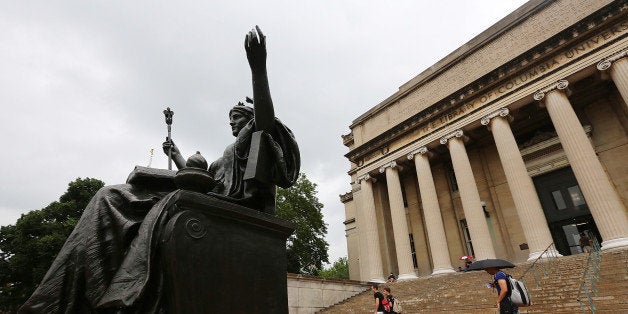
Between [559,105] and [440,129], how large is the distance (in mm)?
6283

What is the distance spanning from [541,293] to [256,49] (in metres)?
10.8

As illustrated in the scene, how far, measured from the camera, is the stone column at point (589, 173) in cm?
1320

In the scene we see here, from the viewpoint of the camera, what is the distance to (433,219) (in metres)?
19.8

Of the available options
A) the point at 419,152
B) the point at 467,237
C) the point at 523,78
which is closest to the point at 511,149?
the point at 523,78

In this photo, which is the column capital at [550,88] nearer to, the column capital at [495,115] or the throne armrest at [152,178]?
the column capital at [495,115]

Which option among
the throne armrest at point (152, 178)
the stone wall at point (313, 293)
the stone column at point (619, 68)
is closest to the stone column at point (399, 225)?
the stone wall at point (313, 293)

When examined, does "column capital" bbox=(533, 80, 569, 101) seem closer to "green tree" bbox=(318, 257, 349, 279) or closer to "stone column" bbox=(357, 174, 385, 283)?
"stone column" bbox=(357, 174, 385, 283)

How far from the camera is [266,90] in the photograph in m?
2.43

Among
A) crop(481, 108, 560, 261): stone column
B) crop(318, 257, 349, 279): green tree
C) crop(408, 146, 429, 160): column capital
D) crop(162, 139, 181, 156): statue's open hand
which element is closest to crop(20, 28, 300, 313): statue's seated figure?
crop(162, 139, 181, 156): statue's open hand

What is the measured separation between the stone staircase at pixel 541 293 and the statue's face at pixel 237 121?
816 centimetres

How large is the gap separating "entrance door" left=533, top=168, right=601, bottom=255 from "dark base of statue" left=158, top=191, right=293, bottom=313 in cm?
2177

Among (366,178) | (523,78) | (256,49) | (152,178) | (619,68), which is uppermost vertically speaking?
(523,78)

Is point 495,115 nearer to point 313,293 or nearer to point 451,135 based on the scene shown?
point 451,135

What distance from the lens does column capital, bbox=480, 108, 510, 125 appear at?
707 inches
